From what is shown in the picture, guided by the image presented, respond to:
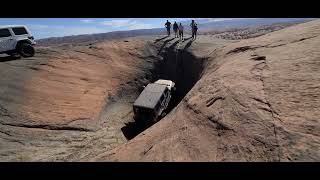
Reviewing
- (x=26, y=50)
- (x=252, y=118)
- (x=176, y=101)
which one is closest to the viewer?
(x=252, y=118)

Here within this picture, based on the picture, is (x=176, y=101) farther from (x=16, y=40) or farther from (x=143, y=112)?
(x=16, y=40)

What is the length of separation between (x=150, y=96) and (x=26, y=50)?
11.7 metres

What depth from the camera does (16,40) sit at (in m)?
20.4

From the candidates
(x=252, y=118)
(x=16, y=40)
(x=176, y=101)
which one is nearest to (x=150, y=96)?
(x=176, y=101)

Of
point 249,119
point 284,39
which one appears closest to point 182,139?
point 249,119

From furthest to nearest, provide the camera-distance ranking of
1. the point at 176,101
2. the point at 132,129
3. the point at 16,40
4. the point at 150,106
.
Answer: the point at 176,101
the point at 16,40
the point at 132,129
the point at 150,106

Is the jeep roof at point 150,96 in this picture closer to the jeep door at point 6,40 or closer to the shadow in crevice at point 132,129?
the shadow in crevice at point 132,129

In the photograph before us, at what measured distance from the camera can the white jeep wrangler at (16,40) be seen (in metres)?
19.8

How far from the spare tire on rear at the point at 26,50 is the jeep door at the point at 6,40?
917 millimetres

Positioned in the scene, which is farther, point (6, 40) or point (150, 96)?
point (6, 40)

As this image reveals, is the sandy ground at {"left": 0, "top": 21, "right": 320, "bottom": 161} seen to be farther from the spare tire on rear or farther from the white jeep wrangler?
the white jeep wrangler

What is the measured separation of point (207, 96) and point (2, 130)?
1027 centimetres

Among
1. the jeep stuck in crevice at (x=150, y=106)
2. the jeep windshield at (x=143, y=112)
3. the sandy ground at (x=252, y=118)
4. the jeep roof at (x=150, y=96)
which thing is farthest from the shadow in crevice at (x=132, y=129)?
the sandy ground at (x=252, y=118)

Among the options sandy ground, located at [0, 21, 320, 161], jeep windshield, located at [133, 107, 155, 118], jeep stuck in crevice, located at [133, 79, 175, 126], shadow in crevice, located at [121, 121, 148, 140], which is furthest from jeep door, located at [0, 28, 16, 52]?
jeep windshield, located at [133, 107, 155, 118]
